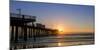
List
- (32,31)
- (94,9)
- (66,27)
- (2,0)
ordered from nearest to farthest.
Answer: (2,0) < (32,31) < (66,27) < (94,9)

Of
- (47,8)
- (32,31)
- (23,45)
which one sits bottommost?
(23,45)

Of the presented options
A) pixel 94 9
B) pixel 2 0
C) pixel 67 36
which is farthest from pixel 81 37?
pixel 2 0

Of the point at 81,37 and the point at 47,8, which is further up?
the point at 47,8

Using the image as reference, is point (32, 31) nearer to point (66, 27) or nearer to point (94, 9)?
point (66, 27)

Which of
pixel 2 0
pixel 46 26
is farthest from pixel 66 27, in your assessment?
pixel 2 0

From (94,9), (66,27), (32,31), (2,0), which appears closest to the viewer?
(2,0)

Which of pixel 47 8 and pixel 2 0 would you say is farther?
pixel 47 8
